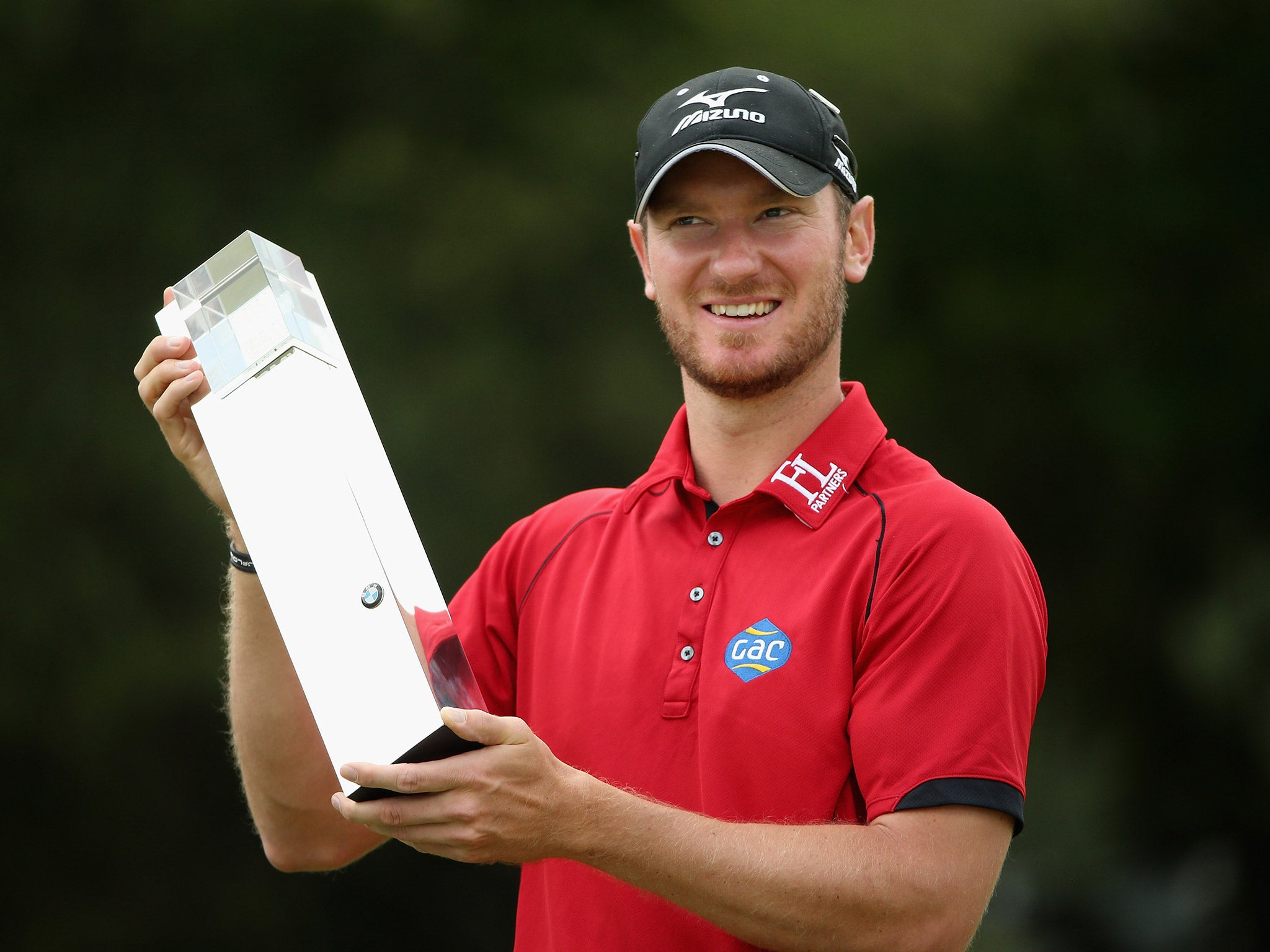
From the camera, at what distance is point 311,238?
3.31 metres

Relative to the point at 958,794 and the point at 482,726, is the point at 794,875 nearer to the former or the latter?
the point at 958,794

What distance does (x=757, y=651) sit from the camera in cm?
125

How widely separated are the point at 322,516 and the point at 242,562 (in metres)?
0.34

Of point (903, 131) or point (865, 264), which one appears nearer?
point (865, 264)

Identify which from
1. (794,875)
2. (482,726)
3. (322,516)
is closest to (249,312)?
(322,516)

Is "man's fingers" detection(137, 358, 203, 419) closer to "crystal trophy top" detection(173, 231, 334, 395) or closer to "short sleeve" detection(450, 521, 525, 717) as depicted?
"crystal trophy top" detection(173, 231, 334, 395)

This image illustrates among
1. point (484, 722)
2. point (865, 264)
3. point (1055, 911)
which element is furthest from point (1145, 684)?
point (484, 722)

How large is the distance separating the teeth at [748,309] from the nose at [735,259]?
0.11 ft

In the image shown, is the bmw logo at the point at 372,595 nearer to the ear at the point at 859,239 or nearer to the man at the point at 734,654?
the man at the point at 734,654

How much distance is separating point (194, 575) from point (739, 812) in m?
2.41

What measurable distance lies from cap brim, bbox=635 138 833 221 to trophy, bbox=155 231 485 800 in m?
0.46

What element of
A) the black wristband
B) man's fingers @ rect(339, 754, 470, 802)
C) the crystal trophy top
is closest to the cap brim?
the crystal trophy top

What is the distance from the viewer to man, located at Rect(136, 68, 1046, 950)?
3.55 ft

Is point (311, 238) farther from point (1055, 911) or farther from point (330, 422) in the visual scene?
point (1055, 911)
